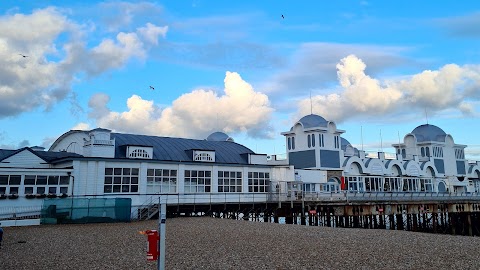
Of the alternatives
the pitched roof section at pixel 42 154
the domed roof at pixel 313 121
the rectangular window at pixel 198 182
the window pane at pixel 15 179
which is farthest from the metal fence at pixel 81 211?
the domed roof at pixel 313 121

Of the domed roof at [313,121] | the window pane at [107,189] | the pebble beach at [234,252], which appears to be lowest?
the pebble beach at [234,252]

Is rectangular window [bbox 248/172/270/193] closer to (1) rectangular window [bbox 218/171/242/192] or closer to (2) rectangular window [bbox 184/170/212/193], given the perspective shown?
(1) rectangular window [bbox 218/171/242/192]

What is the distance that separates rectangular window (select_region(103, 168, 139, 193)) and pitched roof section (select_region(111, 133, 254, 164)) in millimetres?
2155

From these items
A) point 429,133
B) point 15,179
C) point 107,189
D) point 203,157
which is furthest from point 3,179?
point 429,133

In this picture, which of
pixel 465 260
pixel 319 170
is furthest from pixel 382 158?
pixel 465 260

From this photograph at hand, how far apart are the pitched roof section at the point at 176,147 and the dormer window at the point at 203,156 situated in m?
0.63

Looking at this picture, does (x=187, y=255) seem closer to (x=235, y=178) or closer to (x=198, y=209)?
(x=198, y=209)

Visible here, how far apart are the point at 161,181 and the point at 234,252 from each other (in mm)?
21093

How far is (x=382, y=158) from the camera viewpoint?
56.6 metres

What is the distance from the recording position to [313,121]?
157ft

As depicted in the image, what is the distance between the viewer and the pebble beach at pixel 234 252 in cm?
1280

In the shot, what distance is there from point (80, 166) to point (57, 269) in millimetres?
20682

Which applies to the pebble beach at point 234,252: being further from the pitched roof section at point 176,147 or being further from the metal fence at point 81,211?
the pitched roof section at point 176,147

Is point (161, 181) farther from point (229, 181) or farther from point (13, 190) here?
point (13, 190)
